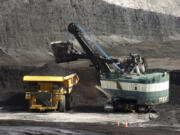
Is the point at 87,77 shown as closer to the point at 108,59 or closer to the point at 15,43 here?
the point at 108,59

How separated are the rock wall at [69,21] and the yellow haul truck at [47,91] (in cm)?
1461

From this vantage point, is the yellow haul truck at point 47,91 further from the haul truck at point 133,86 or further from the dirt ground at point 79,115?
the haul truck at point 133,86

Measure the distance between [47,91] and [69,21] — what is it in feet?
75.5

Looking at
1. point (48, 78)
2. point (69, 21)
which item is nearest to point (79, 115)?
point (48, 78)

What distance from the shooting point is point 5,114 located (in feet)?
67.1

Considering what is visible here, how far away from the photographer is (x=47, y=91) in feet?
Result: 67.1

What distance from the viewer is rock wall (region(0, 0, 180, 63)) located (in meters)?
38.8

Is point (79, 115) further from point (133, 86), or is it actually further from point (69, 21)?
point (69, 21)

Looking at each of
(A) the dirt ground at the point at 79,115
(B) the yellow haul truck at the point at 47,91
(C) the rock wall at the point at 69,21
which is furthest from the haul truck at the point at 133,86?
(C) the rock wall at the point at 69,21

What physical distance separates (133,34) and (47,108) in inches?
1111

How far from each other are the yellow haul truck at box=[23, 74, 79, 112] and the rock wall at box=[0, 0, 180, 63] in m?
14.6

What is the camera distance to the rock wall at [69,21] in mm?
38812

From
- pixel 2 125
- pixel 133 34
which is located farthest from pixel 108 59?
pixel 133 34

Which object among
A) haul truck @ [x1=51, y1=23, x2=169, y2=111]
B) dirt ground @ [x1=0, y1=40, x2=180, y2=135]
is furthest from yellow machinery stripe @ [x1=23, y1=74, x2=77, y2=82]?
haul truck @ [x1=51, y1=23, x2=169, y2=111]
